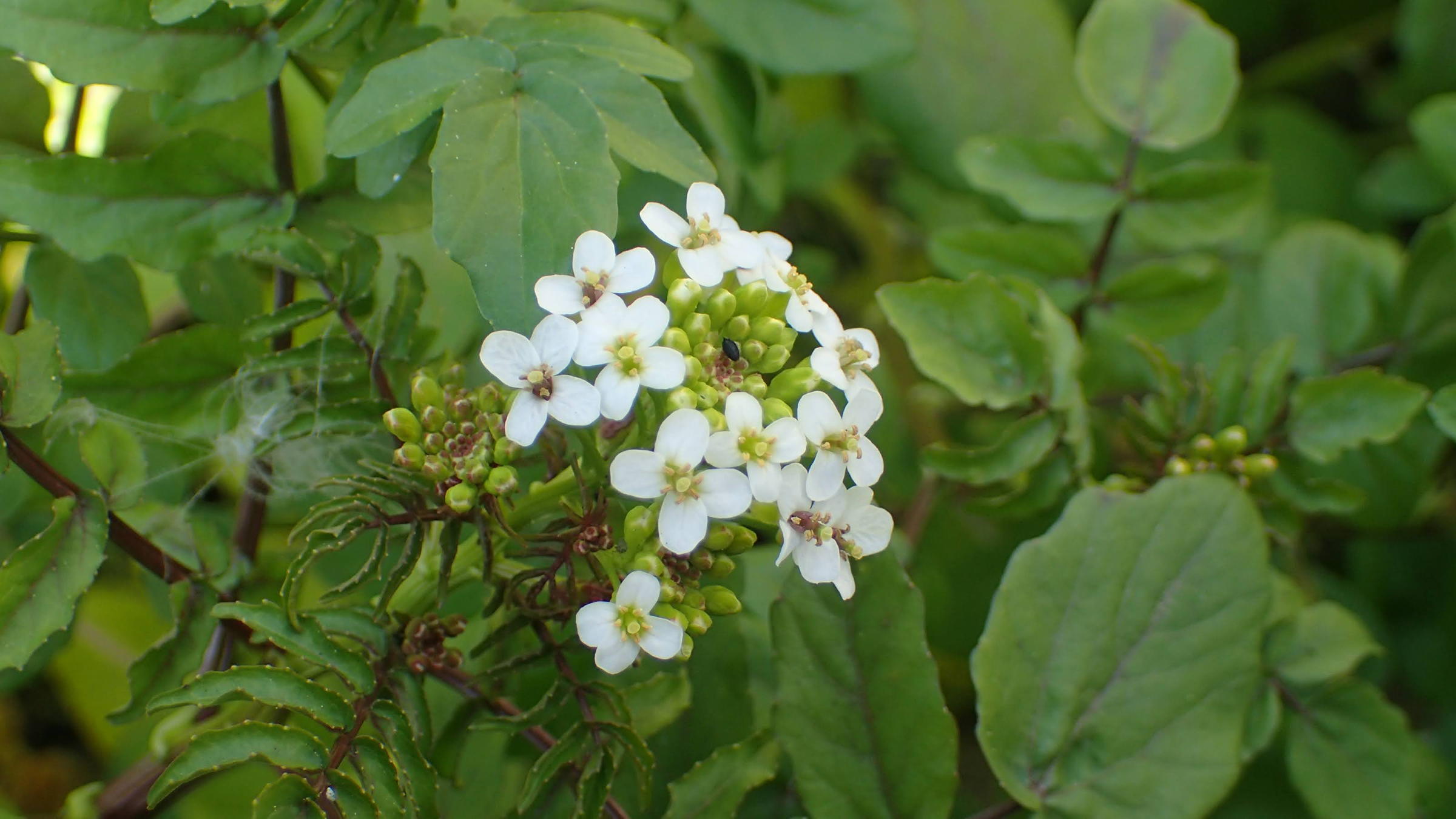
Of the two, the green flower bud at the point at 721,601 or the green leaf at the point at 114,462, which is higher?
the green flower bud at the point at 721,601

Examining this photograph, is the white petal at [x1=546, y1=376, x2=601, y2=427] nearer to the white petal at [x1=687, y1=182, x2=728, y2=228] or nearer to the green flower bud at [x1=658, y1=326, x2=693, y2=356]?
the green flower bud at [x1=658, y1=326, x2=693, y2=356]

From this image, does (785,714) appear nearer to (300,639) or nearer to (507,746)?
(507,746)

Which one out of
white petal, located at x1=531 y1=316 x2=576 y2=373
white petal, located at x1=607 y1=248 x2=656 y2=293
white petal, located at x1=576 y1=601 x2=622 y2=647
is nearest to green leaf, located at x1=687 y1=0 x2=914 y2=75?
white petal, located at x1=607 y1=248 x2=656 y2=293

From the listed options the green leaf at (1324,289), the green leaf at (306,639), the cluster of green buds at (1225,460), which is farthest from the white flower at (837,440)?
the green leaf at (1324,289)

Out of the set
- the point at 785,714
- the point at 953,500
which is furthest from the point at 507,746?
the point at 953,500

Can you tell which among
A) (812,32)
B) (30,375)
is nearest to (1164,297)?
(812,32)

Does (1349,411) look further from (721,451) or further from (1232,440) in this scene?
(721,451)

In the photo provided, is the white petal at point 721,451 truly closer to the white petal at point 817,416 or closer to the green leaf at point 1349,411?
the white petal at point 817,416
